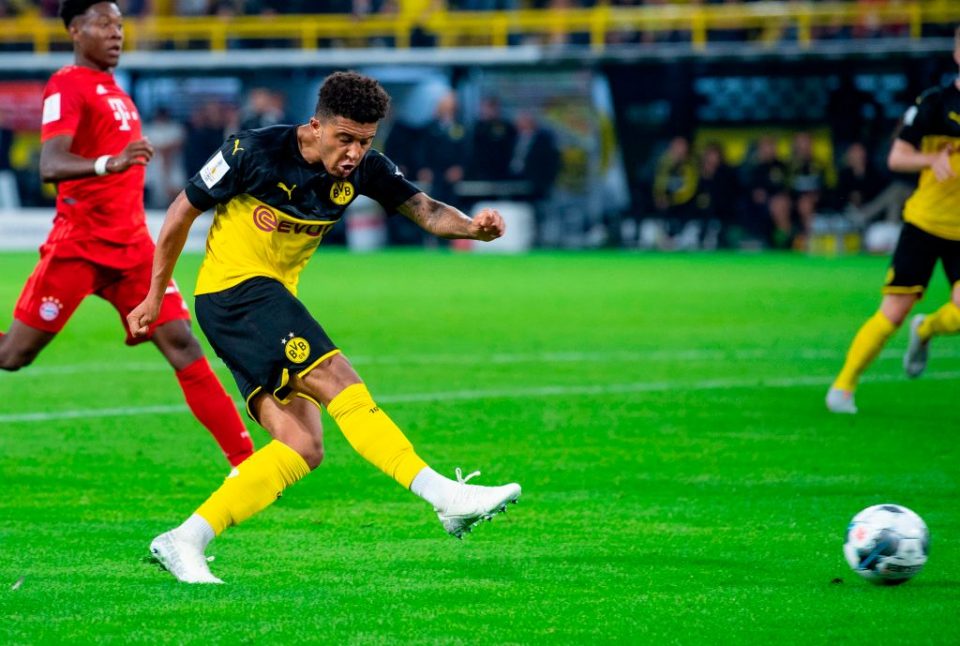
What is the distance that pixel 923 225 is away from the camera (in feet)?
34.3

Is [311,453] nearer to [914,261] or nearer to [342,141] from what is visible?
[342,141]

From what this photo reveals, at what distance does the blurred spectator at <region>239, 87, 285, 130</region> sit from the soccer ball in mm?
25509

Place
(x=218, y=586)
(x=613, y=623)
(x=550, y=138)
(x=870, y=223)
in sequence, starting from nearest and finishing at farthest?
1. (x=613, y=623)
2. (x=218, y=586)
3. (x=870, y=223)
4. (x=550, y=138)

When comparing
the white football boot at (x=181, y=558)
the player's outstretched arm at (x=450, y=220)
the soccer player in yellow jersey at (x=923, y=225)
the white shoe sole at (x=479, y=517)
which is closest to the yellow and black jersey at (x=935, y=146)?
the soccer player in yellow jersey at (x=923, y=225)

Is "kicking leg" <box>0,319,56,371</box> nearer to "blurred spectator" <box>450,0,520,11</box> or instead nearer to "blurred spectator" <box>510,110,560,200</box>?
"blurred spectator" <box>510,110,560,200</box>

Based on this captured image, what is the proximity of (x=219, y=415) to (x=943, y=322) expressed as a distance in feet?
17.4

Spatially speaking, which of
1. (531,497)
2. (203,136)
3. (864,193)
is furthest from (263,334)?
(203,136)

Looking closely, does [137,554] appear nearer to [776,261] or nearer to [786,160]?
[776,261]

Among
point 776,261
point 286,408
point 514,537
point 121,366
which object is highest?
point 286,408

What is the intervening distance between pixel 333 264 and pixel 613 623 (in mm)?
22013

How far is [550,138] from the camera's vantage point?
31.3 meters

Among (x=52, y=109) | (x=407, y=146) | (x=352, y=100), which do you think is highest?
(x=352, y=100)

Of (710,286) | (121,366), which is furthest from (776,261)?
(121,366)

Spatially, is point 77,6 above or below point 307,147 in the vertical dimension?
above
